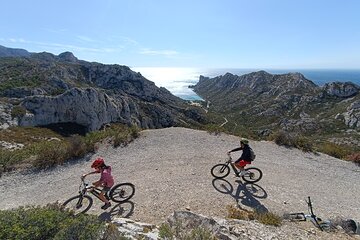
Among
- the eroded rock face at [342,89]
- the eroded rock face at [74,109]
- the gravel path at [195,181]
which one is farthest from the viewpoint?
the eroded rock face at [342,89]

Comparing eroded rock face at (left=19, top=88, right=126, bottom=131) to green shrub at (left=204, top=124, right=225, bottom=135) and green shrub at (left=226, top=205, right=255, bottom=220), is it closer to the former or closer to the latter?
green shrub at (left=204, top=124, right=225, bottom=135)

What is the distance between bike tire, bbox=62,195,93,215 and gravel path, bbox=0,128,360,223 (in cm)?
26

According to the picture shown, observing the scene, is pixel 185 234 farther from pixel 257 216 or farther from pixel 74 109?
pixel 74 109

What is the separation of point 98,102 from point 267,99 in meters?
112

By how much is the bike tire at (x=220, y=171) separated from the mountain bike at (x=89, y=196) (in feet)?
12.0

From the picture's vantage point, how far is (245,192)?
10906 mm

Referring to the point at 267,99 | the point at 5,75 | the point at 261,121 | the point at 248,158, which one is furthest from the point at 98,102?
the point at 267,99

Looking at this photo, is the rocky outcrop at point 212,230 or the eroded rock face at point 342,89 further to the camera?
the eroded rock face at point 342,89

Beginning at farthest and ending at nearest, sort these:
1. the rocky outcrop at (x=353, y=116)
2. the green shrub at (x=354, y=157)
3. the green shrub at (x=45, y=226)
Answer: the rocky outcrop at (x=353, y=116), the green shrub at (x=354, y=157), the green shrub at (x=45, y=226)

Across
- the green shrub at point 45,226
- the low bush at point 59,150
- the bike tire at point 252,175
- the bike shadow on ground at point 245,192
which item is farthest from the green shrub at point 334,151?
the green shrub at point 45,226

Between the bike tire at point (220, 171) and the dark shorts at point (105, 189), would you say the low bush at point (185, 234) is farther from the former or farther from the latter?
the bike tire at point (220, 171)

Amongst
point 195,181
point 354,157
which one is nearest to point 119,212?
point 195,181

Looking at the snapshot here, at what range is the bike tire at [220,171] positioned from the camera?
39.2 feet

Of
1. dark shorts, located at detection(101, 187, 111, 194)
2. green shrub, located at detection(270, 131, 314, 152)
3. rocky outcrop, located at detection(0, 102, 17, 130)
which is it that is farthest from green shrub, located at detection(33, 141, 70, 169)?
rocky outcrop, located at detection(0, 102, 17, 130)
